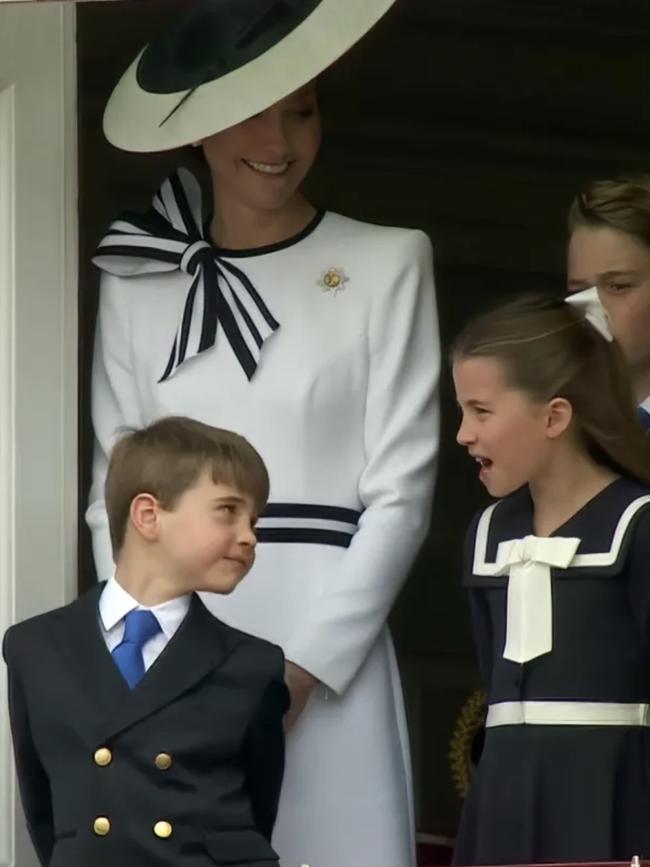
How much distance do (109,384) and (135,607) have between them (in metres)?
0.58

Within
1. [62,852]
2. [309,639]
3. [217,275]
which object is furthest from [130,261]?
[62,852]

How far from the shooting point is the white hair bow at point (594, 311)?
564cm

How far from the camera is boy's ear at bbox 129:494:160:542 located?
553 cm

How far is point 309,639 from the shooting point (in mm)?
5719

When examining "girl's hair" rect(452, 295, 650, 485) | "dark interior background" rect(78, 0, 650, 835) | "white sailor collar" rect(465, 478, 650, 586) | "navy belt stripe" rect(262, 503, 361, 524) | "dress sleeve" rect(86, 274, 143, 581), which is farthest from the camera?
"dark interior background" rect(78, 0, 650, 835)

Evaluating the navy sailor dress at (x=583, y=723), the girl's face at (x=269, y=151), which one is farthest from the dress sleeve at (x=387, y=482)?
the navy sailor dress at (x=583, y=723)

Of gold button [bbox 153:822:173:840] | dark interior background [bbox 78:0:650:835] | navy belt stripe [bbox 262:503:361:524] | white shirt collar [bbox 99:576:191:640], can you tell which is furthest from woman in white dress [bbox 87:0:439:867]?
dark interior background [bbox 78:0:650:835]

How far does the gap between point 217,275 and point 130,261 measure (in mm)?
170

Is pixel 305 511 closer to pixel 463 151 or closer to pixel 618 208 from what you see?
pixel 618 208

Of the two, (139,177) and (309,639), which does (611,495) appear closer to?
(309,639)

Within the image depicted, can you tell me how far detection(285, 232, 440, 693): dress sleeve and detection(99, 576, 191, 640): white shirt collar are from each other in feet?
0.91

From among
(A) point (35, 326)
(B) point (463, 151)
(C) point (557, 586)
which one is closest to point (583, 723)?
(C) point (557, 586)

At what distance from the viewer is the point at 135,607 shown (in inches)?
217

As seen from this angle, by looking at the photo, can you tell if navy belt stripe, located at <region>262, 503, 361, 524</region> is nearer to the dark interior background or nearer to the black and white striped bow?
the black and white striped bow
